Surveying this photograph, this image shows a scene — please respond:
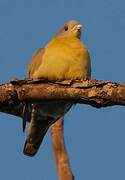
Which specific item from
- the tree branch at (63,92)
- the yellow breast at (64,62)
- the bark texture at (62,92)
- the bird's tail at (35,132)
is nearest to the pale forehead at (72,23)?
the yellow breast at (64,62)

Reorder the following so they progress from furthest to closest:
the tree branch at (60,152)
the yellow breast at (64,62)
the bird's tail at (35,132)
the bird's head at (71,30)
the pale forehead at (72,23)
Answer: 1. the pale forehead at (72,23)
2. the bird's head at (71,30)
3. the bird's tail at (35,132)
4. the tree branch at (60,152)
5. the yellow breast at (64,62)

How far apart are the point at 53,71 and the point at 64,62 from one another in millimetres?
224

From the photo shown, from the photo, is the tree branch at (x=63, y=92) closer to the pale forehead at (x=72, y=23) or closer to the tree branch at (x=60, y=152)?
the tree branch at (x=60, y=152)

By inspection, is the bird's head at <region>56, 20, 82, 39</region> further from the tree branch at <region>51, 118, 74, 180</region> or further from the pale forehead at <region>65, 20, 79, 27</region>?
the tree branch at <region>51, 118, 74, 180</region>

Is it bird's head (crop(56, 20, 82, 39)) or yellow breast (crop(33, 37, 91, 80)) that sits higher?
bird's head (crop(56, 20, 82, 39))

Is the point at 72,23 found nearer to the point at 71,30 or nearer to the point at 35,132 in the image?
the point at 71,30

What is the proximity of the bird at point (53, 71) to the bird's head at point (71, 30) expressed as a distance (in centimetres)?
11

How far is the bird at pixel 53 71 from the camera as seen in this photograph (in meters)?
6.77

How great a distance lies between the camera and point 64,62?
6863mm

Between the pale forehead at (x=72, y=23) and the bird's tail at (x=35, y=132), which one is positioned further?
the pale forehead at (x=72, y=23)

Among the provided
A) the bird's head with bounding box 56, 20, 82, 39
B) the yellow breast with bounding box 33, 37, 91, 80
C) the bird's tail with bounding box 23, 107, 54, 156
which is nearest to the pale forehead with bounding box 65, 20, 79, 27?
the bird's head with bounding box 56, 20, 82, 39

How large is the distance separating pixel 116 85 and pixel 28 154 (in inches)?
115

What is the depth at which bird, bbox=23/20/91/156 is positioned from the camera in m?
6.77

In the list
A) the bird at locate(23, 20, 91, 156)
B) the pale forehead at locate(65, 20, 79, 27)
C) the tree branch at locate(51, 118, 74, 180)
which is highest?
the pale forehead at locate(65, 20, 79, 27)
